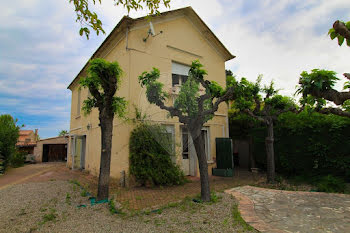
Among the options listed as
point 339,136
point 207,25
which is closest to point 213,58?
point 207,25

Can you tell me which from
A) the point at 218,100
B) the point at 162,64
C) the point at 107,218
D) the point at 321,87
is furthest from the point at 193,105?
the point at 162,64

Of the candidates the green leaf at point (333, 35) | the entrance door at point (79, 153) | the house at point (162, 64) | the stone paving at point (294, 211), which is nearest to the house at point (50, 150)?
the entrance door at point (79, 153)

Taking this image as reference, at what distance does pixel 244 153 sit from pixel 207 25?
26.8ft

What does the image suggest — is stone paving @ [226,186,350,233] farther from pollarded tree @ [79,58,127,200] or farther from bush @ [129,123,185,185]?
pollarded tree @ [79,58,127,200]

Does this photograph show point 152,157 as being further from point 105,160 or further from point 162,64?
point 162,64

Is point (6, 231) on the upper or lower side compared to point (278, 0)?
lower

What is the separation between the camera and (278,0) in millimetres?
5480

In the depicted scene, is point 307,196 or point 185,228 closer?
point 185,228

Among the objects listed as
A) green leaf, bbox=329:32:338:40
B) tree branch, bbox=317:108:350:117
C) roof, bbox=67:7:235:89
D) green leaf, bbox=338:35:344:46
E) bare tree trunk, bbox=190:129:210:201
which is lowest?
bare tree trunk, bbox=190:129:210:201

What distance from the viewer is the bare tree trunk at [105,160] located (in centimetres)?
508

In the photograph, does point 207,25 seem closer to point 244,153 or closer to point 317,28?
point 317,28

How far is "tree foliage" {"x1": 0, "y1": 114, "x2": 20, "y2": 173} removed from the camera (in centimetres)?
1294

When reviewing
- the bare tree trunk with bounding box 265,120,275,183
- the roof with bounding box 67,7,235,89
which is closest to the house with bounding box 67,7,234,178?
the roof with bounding box 67,7,235,89

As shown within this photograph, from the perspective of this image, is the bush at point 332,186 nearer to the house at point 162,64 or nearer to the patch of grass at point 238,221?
the patch of grass at point 238,221
